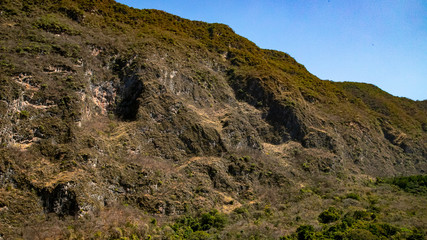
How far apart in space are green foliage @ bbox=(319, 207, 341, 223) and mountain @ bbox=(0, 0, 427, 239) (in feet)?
0.49

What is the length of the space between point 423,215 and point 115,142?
33.0 meters

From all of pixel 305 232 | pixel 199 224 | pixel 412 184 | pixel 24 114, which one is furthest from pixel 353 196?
pixel 24 114

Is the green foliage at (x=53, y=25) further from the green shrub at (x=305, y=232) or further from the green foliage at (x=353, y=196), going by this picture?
the green foliage at (x=353, y=196)

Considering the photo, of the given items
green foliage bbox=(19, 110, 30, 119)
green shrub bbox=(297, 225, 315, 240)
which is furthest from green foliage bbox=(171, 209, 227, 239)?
green foliage bbox=(19, 110, 30, 119)

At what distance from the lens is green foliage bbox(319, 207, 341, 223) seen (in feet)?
105

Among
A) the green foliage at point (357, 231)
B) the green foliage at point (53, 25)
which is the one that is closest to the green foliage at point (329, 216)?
the green foliage at point (357, 231)

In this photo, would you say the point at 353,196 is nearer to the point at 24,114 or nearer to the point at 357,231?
the point at 357,231

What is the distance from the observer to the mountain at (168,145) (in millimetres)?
25688

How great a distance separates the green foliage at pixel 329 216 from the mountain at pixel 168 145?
0.15 metres

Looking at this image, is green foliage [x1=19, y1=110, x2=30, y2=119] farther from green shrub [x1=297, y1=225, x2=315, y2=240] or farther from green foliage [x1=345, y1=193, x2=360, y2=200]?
green foliage [x1=345, y1=193, x2=360, y2=200]

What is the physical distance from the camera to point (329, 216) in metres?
32.2

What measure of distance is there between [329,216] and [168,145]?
19.0 metres

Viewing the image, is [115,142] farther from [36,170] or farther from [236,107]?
[236,107]

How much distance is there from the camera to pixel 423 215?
106ft
